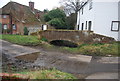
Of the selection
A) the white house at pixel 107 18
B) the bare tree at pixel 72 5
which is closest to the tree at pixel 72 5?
the bare tree at pixel 72 5

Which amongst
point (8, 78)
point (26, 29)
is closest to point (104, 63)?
point (8, 78)

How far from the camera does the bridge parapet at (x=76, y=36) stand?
1503cm

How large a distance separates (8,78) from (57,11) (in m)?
25.4

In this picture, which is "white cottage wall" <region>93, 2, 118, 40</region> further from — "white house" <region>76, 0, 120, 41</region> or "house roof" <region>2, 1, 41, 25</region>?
"house roof" <region>2, 1, 41, 25</region>

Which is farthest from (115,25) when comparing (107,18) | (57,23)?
(57,23)

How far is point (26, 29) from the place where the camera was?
80.6 ft

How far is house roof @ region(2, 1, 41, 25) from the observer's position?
2561 cm

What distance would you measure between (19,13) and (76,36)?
1561 cm

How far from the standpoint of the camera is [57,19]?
27.6 m

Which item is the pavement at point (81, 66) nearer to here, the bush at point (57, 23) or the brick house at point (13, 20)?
the brick house at point (13, 20)

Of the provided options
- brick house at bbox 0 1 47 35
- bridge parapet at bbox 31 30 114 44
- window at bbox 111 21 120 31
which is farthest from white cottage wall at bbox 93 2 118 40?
brick house at bbox 0 1 47 35

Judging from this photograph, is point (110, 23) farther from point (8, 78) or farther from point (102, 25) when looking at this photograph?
point (8, 78)

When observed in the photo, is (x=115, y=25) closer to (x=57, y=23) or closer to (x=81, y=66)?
(x=81, y=66)

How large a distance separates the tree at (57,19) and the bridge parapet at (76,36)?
1132cm
